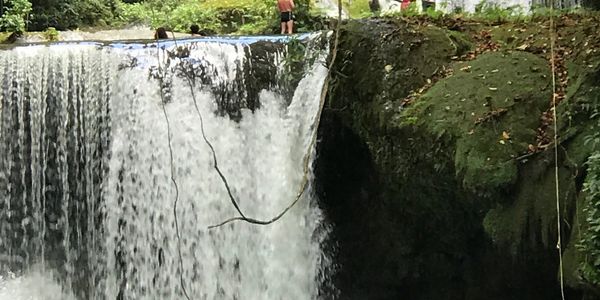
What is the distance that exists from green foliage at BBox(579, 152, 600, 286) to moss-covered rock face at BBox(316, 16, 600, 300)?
0.10 meters

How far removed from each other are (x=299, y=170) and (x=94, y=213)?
2226 millimetres

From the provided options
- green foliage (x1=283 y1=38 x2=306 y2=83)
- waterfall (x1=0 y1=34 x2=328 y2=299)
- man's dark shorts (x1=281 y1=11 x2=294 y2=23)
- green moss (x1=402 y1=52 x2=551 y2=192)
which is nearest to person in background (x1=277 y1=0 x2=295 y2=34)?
man's dark shorts (x1=281 y1=11 x2=294 y2=23)

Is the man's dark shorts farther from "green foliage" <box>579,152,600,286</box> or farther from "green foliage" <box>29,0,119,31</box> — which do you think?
"green foliage" <box>579,152,600,286</box>

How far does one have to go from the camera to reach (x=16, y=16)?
11555mm

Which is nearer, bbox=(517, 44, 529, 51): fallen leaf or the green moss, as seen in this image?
the green moss

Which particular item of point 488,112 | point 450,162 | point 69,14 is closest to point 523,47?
point 488,112

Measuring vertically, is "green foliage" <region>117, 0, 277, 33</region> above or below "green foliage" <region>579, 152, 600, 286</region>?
above

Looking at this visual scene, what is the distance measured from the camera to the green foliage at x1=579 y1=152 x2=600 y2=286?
350cm

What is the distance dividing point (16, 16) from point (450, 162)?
9.61 m

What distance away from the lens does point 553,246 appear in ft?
13.7

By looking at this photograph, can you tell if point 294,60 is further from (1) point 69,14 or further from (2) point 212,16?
(1) point 69,14

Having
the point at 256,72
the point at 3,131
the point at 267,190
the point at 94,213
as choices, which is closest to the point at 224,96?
the point at 256,72

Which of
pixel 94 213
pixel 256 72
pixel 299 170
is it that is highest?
pixel 256 72

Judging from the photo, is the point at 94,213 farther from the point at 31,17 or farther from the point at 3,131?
the point at 31,17
